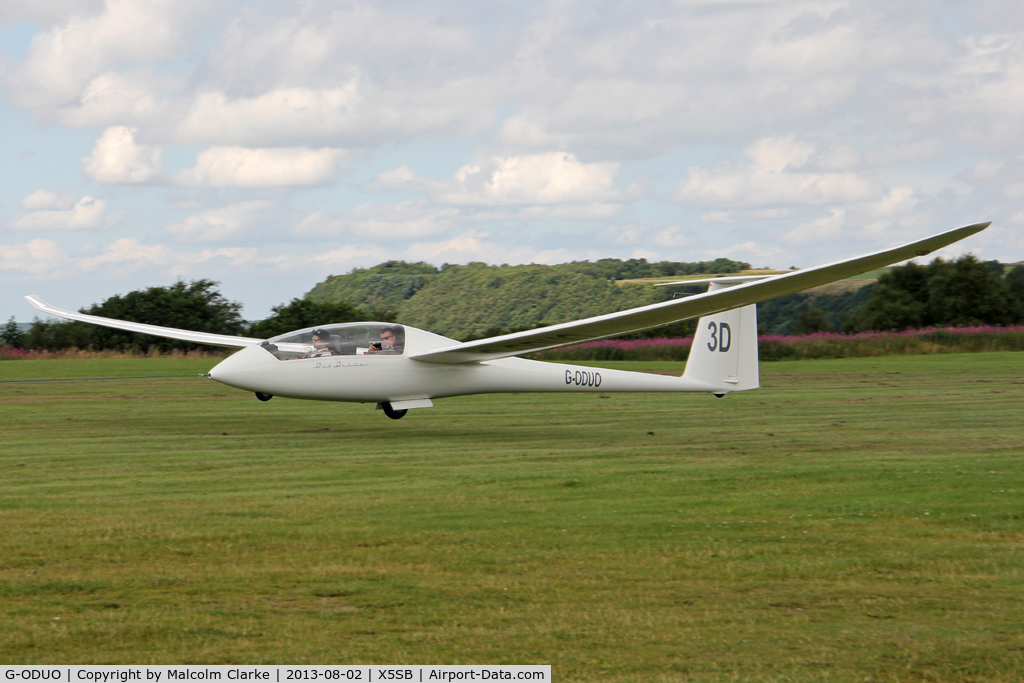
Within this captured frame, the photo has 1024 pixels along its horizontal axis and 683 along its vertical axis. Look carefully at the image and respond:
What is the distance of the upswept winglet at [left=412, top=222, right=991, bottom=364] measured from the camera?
39.1ft

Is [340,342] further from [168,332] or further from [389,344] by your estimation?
[168,332]

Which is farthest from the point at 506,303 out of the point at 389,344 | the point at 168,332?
the point at 389,344

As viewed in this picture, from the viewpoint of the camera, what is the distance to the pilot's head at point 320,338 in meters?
15.7

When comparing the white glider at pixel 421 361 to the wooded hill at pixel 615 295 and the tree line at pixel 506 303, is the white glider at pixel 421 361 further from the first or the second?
the wooded hill at pixel 615 295

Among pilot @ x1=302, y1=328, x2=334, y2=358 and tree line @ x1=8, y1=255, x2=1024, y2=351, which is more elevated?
tree line @ x1=8, y1=255, x2=1024, y2=351

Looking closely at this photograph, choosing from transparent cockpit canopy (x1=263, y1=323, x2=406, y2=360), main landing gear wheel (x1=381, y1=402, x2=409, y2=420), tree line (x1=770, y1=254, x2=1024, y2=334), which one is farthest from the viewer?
tree line (x1=770, y1=254, x2=1024, y2=334)

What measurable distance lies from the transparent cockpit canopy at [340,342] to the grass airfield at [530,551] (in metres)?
1.41

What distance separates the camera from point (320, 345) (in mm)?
15688

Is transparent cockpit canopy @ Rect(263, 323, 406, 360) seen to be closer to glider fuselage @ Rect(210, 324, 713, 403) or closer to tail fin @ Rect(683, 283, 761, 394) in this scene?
glider fuselage @ Rect(210, 324, 713, 403)

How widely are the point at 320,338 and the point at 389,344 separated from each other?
112cm

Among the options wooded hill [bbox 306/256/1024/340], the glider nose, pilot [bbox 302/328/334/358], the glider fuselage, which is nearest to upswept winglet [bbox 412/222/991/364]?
the glider fuselage

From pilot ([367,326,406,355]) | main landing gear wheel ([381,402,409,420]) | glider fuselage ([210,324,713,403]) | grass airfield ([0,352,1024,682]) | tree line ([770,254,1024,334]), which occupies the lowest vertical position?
grass airfield ([0,352,1024,682])

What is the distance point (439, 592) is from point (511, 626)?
795 mm

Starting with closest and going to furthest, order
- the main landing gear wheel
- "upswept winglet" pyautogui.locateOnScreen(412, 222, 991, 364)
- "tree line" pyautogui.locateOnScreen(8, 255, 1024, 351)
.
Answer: "upswept winglet" pyautogui.locateOnScreen(412, 222, 991, 364), the main landing gear wheel, "tree line" pyautogui.locateOnScreen(8, 255, 1024, 351)
